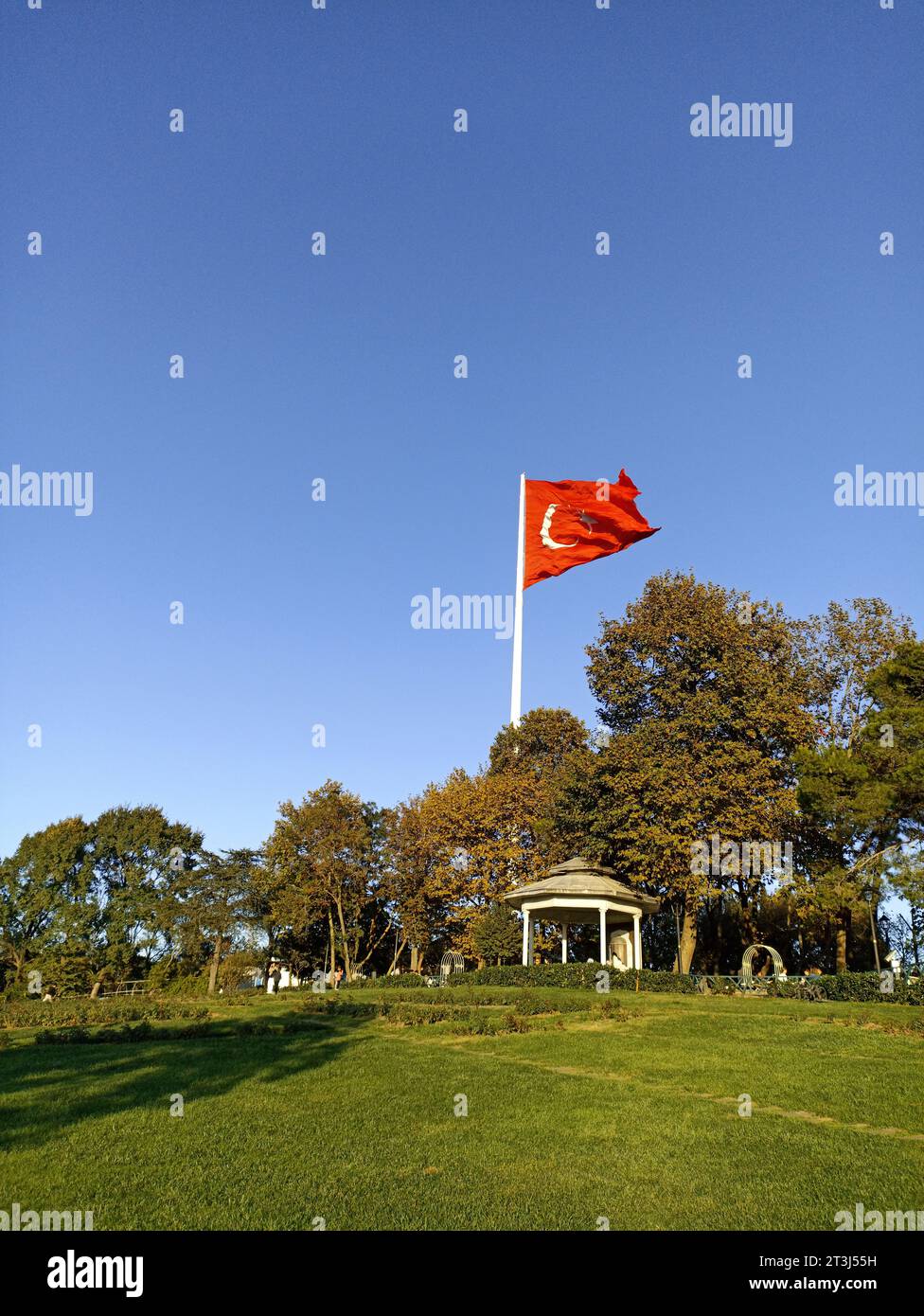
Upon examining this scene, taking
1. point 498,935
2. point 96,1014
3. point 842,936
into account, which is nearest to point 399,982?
point 498,935

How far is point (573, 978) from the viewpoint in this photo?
28297 millimetres

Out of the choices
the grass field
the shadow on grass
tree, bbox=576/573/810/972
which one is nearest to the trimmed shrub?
tree, bbox=576/573/810/972

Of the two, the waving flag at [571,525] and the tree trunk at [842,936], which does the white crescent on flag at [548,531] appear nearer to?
the waving flag at [571,525]

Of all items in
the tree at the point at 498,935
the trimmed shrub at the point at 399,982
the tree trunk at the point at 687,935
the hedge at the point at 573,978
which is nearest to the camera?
the hedge at the point at 573,978

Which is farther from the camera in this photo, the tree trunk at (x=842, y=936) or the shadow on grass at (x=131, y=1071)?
the tree trunk at (x=842, y=936)

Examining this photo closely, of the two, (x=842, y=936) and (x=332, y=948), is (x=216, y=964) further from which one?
(x=842, y=936)

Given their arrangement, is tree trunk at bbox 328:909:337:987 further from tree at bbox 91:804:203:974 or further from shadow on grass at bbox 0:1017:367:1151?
shadow on grass at bbox 0:1017:367:1151

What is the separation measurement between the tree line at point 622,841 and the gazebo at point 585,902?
52.8 inches

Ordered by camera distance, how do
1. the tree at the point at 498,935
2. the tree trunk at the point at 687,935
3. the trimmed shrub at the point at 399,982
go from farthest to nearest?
the tree at the point at 498,935 < the tree trunk at the point at 687,935 < the trimmed shrub at the point at 399,982

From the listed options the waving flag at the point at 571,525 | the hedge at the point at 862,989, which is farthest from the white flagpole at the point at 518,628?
the hedge at the point at 862,989

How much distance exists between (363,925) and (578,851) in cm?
2556

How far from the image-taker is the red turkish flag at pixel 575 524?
3619 cm

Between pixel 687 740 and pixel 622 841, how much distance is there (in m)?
5.27

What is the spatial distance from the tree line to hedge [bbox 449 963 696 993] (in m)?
6.63
